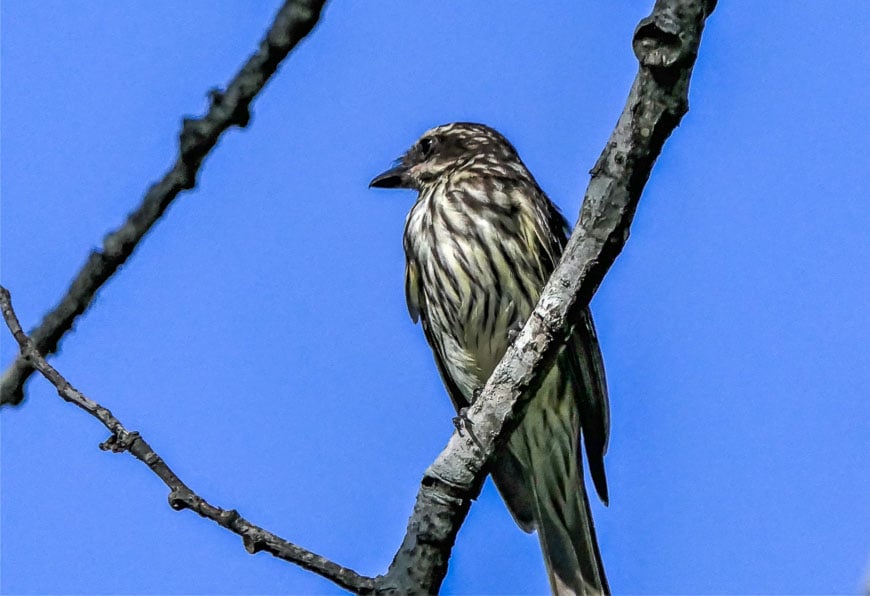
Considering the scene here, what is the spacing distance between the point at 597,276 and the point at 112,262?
153 cm

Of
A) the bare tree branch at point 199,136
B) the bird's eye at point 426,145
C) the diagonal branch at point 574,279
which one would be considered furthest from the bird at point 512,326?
the bare tree branch at point 199,136

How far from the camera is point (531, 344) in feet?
13.8

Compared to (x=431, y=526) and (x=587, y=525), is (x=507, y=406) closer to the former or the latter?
(x=431, y=526)

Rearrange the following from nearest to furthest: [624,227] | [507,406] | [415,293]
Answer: [624,227] < [507,406] < [415,293]

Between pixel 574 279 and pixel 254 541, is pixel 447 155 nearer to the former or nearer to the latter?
pixel 574 279

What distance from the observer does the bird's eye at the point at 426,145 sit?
7484mm

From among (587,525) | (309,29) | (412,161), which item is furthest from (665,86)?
(412,161)

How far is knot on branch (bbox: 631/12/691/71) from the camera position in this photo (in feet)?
11.0

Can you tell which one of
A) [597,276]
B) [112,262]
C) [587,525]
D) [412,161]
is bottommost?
[112,262]

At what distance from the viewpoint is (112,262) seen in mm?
3580

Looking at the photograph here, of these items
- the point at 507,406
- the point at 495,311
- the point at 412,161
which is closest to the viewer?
the point at 507,406

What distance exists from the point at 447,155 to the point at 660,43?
157 inches

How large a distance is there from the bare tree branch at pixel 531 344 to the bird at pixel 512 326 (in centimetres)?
199

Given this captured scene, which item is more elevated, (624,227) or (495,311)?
(495,311)
